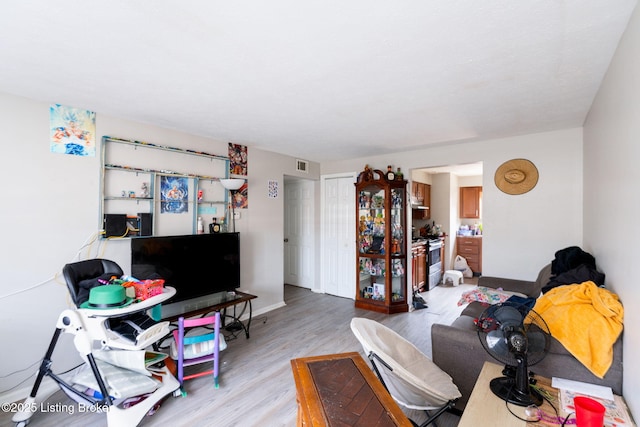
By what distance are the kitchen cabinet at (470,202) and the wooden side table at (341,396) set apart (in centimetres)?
658

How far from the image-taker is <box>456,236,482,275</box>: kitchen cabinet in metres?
6.55

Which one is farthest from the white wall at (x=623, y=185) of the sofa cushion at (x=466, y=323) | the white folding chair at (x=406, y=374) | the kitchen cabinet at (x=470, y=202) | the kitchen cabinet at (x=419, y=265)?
the kitchen cabinet at (x=470, y=202)

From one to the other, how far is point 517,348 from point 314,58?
1912mm

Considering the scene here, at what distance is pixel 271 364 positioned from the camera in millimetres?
2793

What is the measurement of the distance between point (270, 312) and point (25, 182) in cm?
306

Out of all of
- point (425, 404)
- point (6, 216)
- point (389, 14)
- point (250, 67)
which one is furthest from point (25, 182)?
point (425, 404)

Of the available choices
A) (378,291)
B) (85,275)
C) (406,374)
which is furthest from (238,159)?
(406,374)

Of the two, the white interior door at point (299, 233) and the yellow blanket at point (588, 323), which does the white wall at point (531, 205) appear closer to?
the yellow blanket at point (588, 323)

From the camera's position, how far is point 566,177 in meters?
3.14

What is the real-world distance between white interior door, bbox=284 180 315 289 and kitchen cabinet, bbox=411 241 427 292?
184cm

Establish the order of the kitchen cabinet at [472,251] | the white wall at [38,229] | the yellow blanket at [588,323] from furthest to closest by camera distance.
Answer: the kitchen cabinet at [472,251] < the white wall at [38,229] < the yellow blanket at [588,323]

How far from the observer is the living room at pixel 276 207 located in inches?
58.6

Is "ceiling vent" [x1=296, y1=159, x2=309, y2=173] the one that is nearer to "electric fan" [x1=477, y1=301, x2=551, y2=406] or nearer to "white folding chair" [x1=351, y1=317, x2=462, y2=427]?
"white folding chair" [x1=351, y1=317, x2=462, y2=427]

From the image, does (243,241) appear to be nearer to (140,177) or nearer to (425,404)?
(140,177)
